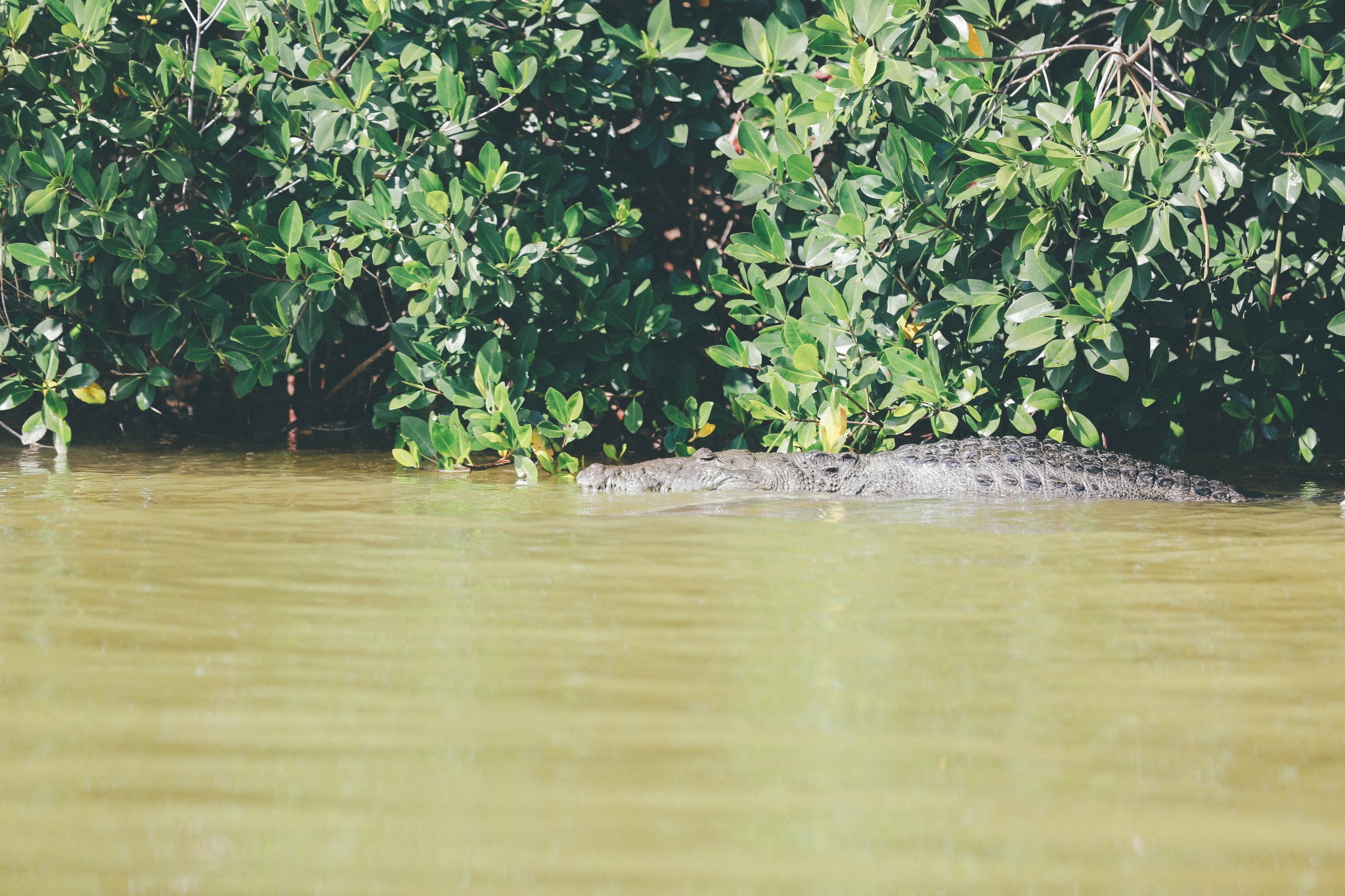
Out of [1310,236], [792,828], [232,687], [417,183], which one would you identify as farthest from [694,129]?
[792,828]

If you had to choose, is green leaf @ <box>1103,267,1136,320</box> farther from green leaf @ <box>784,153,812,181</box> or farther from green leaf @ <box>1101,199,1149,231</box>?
green leaf @ <box>784,153,812,181</box>

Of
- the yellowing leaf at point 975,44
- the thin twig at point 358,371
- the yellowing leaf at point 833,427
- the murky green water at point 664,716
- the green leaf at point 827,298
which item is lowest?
the murky green water at point 664,716

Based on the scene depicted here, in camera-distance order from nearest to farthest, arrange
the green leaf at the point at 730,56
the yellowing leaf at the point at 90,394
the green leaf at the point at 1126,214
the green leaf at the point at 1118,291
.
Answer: the green leaf at the point at 1126,214, the green leaf at the point at 1118,291, the green leaf at the point at 730,56, the yellowing leaf at the point at 90,394

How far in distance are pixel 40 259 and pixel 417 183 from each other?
7.19 ft

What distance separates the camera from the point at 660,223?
769 cm

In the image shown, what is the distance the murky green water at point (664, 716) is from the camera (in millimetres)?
1710

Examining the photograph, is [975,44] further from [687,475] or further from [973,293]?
[687,475]

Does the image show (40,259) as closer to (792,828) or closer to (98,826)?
(98,826)

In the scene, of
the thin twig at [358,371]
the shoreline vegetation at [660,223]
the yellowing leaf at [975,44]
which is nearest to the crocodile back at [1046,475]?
the shoreline vegetation at [660,223]

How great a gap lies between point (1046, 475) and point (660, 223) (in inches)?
120

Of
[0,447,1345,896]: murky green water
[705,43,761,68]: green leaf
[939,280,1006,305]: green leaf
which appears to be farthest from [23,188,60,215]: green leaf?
[939,280,1006,305]: green leaf

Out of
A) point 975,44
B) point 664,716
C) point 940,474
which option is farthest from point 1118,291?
point 664,716

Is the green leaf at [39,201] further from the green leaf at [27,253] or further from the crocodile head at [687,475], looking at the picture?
the crocodile head at [687,475]

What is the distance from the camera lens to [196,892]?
1610 millimetres
